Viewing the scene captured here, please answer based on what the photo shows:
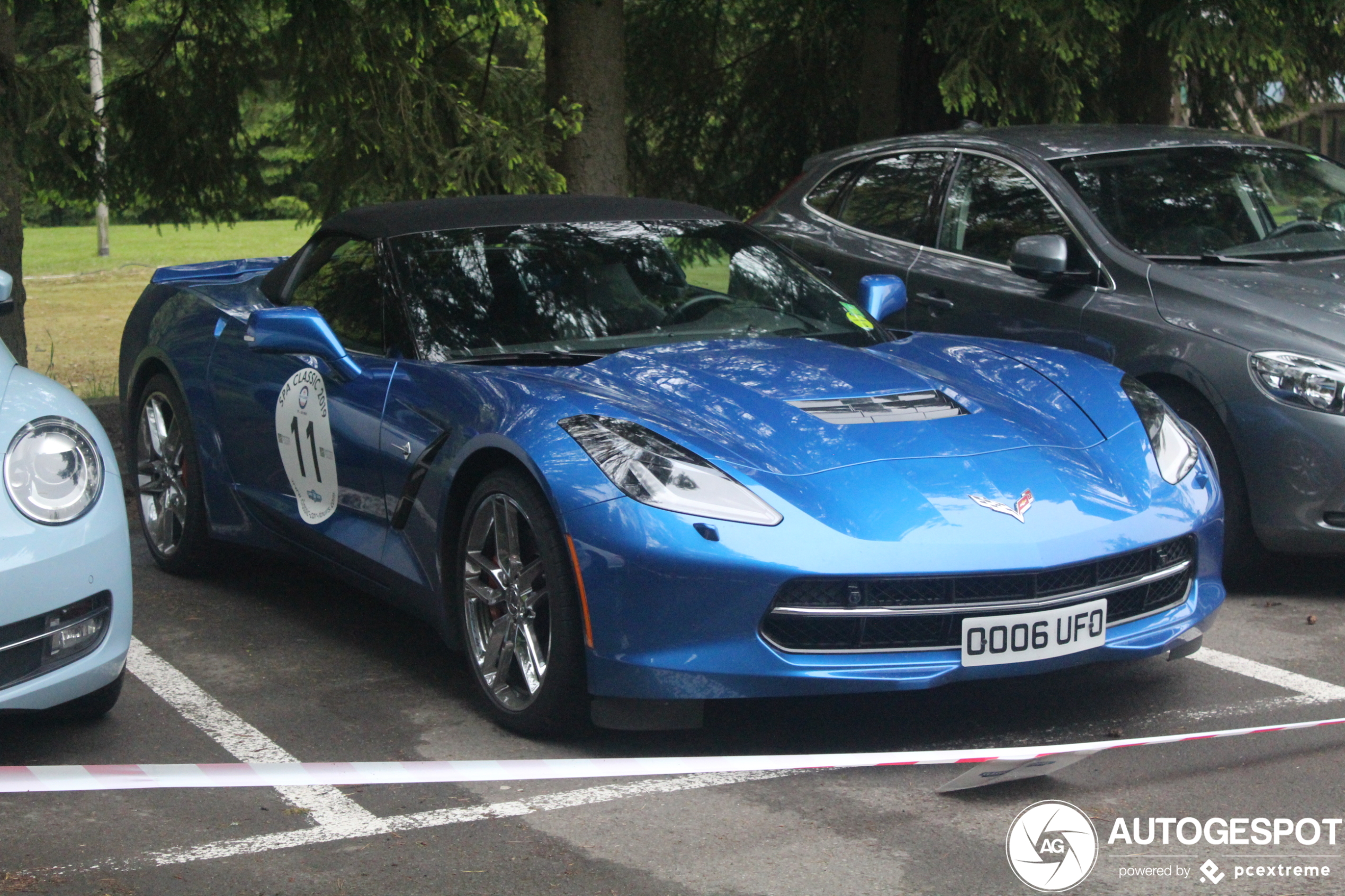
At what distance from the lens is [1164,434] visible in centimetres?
464

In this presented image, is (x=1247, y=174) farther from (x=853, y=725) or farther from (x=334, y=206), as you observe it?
(x=334, y=206)

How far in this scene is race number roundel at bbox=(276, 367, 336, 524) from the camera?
5098 millimetres

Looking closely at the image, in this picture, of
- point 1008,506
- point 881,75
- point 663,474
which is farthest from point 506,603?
point 881,75

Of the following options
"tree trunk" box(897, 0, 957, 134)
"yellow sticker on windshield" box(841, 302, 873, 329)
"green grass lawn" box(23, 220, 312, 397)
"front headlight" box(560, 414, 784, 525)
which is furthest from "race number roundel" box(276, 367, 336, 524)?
"tree trunk" box(897, 0, 957, 134)

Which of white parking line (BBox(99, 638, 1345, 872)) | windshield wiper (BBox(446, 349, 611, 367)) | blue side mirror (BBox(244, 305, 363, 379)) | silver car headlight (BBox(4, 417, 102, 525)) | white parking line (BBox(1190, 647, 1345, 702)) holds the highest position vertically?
blue side mirror (BBox(244, 305, 363, 379))

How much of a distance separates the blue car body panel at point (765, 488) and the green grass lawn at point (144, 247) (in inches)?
999

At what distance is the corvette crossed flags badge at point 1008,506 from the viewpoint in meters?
3.98

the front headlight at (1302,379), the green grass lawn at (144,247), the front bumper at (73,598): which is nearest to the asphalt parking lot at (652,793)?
the front bumper at (73,598)

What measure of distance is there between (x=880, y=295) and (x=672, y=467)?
1.70 meters

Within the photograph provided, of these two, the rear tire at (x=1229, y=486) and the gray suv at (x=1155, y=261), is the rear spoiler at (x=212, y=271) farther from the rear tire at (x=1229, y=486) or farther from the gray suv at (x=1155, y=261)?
the rear tire at (x=1229, y=486)

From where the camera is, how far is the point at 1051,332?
20.8 ft

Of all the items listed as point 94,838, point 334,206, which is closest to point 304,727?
point 94,838

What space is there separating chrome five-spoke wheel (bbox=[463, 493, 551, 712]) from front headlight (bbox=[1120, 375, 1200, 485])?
67.5 inches

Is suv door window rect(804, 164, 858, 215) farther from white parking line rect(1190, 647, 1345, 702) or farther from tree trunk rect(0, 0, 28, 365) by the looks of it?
tree trunk rect(0, 0, 28, 365)
